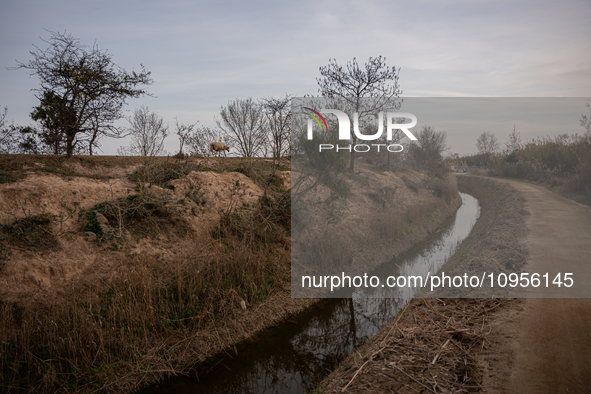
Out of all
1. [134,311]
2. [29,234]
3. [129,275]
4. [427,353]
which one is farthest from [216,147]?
[427,353]

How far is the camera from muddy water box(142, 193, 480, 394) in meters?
5.69

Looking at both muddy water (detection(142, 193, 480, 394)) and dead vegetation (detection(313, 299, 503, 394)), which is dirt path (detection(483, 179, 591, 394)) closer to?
dead vegetation (detection(313, 299, 503, 394))

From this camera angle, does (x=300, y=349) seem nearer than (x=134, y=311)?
No

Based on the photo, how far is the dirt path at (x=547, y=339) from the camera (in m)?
4.33

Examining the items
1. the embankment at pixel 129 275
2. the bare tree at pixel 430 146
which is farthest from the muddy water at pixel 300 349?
the bare tree at pixel 430 146

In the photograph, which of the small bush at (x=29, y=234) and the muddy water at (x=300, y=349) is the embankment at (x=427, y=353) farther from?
the small bush at (x=29, y=234)

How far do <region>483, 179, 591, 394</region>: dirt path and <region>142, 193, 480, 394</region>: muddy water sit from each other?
2.55 metres

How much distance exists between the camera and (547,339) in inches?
202

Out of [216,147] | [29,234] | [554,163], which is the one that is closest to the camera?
[29,234]

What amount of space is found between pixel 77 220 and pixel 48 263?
145cm

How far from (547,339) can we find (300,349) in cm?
393

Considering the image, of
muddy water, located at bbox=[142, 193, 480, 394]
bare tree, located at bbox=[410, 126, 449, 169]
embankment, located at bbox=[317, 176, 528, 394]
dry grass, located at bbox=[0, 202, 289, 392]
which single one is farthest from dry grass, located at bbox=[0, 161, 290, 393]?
bare tree, located at bbox=[410, 126, 449, 169]

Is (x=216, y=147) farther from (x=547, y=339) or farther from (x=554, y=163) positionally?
(x=554, y=163)

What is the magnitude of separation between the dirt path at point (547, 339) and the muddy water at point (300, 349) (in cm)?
255
